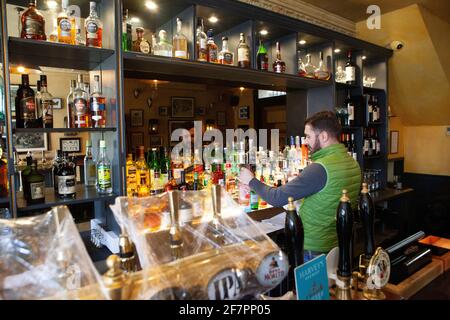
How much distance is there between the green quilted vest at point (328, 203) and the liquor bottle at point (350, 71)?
6.45 feet

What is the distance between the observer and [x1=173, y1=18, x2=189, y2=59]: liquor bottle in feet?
6.81

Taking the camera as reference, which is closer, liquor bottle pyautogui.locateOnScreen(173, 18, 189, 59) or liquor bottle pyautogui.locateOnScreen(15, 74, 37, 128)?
liquor bottle pyautogui.locateOnScreen(15, 74, 37, 128)

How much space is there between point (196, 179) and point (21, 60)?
4.15 ft

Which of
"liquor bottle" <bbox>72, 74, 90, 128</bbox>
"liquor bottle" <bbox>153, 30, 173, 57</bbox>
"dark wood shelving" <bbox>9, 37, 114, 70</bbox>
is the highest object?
"liquor bottle" <bbox>153, 30, 173, 57</bbox>

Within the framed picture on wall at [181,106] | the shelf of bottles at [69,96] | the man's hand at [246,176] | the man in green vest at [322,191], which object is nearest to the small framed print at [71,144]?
the framed picture on wall at [181,106]

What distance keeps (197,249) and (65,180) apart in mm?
1106

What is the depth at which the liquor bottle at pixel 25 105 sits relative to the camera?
A: 5.43ft

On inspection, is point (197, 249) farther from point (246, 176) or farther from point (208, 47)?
point (208, 47)

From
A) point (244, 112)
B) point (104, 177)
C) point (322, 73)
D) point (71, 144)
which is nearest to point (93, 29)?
point (104, 177)

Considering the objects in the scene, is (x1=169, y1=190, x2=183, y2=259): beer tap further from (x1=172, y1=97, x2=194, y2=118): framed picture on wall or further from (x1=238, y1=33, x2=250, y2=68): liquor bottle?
(x1=172, y1=97, x2=194, y2=118): framed picture on wall

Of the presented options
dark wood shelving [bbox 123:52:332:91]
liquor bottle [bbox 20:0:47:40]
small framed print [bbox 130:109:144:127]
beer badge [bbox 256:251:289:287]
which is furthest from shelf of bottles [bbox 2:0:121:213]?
small framed print [bbox 130:109:144:127]

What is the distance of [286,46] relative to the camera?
9.23 feet

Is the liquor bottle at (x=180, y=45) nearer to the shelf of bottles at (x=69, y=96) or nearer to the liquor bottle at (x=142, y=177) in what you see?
the shelf of bottles at (x=69, y=96)
